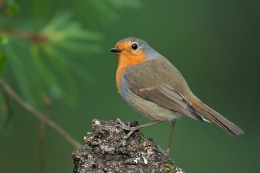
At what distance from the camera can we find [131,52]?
17.5 ft

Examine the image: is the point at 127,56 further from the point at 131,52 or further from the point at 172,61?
the point at 172,61

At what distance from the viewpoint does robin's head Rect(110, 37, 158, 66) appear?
5.30 meters

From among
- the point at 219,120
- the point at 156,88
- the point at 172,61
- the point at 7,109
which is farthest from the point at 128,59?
the point at 172,61

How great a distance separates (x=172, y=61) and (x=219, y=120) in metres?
2.65

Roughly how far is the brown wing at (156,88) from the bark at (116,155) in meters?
1.51

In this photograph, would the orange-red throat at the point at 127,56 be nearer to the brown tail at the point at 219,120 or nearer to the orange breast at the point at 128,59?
the orange breast at the point at 128,59

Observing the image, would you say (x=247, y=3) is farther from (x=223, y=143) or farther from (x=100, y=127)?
(x=100, y=127)

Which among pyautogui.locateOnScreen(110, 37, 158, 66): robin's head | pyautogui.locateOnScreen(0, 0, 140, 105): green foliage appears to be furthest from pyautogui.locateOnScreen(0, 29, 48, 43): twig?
pyautogui.locateOnScreen(110, 37, 158, 66): robin's head

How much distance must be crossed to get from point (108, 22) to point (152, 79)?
592 millimetres

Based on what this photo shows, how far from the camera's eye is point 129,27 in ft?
21.5

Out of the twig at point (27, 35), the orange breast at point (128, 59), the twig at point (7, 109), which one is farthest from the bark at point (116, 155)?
the orange breast at point (128, 59)

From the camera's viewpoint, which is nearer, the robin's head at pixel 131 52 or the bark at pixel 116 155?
the bark at pixel 116 155

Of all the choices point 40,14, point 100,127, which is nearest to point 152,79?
point 40,14

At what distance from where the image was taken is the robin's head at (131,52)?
5.30 metres
